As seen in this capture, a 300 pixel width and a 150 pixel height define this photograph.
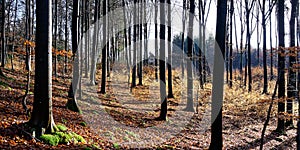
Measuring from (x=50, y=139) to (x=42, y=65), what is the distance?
1.62 m

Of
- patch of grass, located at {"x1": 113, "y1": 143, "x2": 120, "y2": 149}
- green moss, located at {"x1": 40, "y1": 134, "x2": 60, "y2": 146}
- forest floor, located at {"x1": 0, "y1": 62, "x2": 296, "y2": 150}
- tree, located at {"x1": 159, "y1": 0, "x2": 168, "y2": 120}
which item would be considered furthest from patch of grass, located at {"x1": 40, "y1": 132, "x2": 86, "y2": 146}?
tree, located at {"x1": 159, "y1": 0, "x2": 168, "y2": 120}

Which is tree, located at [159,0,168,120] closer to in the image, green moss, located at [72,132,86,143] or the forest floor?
the forest floor

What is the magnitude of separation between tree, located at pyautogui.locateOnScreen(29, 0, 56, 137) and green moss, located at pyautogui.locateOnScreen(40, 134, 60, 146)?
0.38 ft

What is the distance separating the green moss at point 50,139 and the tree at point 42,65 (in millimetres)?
115

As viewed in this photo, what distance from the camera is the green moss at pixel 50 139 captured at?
5345mm

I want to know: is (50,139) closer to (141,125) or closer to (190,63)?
(141,125)

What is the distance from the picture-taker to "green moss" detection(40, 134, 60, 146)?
5345 millimetres

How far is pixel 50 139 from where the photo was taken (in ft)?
17.8

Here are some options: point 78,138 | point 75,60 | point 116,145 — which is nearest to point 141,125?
point 116,145

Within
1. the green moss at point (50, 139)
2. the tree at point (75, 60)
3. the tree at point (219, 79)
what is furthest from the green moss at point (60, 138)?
the tree at point (219, 79)

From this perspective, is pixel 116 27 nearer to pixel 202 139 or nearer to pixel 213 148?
pixel 202 139

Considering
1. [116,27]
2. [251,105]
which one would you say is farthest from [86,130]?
[116,27]

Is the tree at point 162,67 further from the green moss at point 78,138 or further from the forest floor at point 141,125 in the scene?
the green moss at point 78,138

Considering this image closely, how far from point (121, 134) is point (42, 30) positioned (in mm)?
4315
